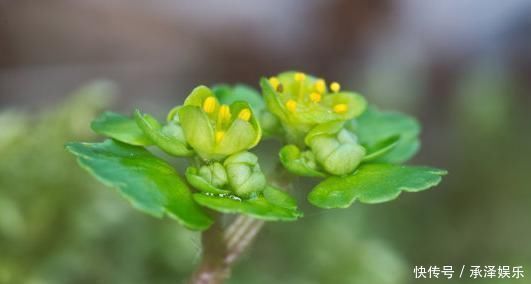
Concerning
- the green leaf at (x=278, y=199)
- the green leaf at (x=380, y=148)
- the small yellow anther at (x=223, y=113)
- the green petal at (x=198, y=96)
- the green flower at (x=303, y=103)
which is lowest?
the green leaf at (x=278, y=199)

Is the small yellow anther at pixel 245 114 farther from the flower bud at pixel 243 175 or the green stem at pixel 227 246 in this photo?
the green stem at pixel 227 246

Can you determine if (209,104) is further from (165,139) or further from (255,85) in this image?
(255,85)

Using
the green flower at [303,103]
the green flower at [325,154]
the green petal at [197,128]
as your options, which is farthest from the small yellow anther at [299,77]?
the green petal at [197,128]

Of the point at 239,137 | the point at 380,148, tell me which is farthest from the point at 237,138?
the point at 380,148

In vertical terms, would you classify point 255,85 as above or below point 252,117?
below

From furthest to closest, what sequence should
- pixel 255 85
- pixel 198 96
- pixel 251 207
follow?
1. pixel 255 85
2. pixel 198 96
3. pixel 251 207

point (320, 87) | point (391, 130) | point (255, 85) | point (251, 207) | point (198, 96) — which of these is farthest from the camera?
point (255, 85)

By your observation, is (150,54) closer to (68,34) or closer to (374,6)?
(68,34)
